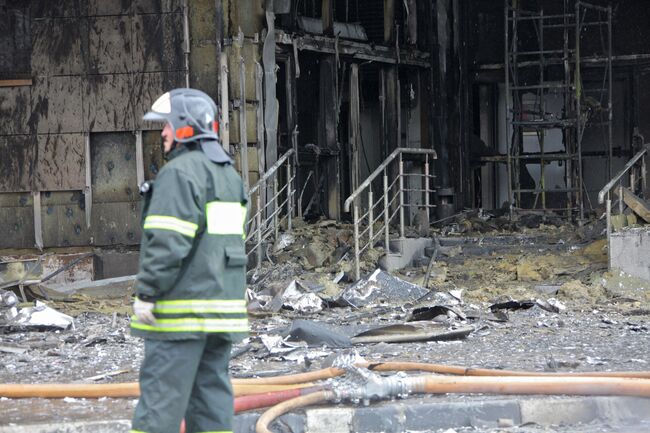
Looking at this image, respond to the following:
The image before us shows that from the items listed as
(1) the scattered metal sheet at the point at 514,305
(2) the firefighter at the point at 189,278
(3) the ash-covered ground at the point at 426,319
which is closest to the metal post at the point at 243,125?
(3) the ash-covered ground at the point at 426,319

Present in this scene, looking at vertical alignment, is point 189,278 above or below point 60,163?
below

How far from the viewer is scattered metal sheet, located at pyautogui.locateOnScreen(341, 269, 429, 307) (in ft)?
36.9

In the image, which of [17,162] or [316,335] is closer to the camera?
[316,335]

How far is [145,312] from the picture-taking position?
4.46 meters

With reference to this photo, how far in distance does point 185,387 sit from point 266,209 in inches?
378

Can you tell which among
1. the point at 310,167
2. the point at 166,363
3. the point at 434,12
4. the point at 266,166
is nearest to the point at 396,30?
the point at 434,12

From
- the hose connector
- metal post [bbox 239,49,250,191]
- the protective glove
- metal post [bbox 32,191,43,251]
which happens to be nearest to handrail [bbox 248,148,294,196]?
metal post [bbox 239,49,250,191]

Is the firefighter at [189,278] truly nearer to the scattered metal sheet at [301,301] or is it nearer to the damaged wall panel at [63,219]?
the scattered metal sheet at [301,301]

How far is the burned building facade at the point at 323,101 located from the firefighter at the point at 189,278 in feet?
25.1

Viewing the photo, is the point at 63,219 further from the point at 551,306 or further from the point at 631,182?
the point at 631,182

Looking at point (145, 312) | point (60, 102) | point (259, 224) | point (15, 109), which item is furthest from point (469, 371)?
point (15, 109)

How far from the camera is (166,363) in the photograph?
4.46 metres

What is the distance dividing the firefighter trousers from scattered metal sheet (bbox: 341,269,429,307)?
6416 millimetres

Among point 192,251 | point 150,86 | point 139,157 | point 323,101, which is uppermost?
point 150,86
